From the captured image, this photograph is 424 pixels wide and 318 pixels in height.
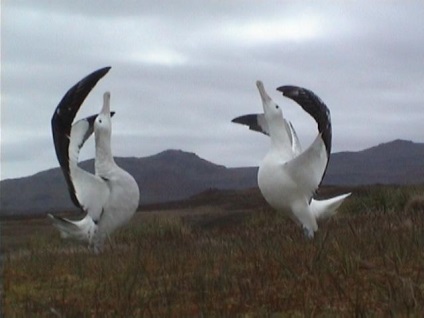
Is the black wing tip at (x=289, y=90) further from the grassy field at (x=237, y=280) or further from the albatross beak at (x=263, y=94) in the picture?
the grassy field at (x=237, y=280)

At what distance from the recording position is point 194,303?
17.2ft

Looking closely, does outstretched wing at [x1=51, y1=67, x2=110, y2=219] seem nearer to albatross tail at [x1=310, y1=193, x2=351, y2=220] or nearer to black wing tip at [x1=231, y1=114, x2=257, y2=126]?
black wing tip at [x1=231, y1=114, x2=257, y2=126]

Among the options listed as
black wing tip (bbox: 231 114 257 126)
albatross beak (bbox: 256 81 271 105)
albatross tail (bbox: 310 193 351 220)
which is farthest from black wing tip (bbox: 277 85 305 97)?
albatross tail (bbox: 310 193 351 220)

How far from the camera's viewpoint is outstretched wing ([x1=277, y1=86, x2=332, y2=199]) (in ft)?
33.3

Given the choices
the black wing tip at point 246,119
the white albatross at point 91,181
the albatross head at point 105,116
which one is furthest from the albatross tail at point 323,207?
the albatross head at point 105,116

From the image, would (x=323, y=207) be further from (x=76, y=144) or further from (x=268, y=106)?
(x=76, y=144)

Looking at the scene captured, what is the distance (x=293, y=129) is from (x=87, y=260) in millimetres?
4900

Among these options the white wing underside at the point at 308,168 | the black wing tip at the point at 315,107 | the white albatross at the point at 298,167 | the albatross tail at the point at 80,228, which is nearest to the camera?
the white wing underside at the point at 308,168

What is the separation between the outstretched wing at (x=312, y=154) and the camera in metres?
10.2

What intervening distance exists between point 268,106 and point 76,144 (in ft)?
8.76

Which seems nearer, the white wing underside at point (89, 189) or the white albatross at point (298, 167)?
the white albatross at point (298, 167)

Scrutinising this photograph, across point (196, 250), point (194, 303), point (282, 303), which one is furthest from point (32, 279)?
point (282, 303)

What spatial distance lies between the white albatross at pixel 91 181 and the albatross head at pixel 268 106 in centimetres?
205

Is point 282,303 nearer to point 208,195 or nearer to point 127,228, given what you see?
point 127,228
